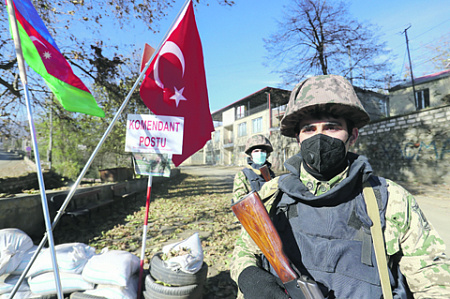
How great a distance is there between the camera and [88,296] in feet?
7.84

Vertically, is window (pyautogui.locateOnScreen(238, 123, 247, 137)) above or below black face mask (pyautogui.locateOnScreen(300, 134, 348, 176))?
above

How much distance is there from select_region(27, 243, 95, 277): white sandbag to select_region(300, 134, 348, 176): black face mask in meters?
2.68

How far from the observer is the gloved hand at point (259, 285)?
3.84 feet

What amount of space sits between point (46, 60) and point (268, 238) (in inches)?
96.8

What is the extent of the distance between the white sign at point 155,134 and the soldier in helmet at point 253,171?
43.3 inches

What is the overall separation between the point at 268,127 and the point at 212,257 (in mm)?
24860

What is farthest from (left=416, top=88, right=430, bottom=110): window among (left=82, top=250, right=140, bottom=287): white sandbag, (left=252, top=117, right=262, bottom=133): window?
(left=82, top=250, right=140, bottom=287): white sandbag

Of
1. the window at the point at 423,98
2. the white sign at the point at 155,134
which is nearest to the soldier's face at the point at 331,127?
the white sign at the point at 155,134

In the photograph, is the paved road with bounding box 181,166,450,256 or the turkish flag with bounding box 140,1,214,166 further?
the paved road with bounding box 181,166,450,256

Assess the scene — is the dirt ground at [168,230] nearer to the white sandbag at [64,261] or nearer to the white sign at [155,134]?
the white sandbag at [64,261]

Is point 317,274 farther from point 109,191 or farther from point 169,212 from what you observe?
point 109,191

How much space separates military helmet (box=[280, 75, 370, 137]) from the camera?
1344 mm

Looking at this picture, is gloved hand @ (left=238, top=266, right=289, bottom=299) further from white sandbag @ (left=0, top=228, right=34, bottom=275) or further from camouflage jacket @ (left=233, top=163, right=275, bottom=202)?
white sandbag @ (left=0, top=228, right=34, bottom=275)

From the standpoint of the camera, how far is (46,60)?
2.19 metres
